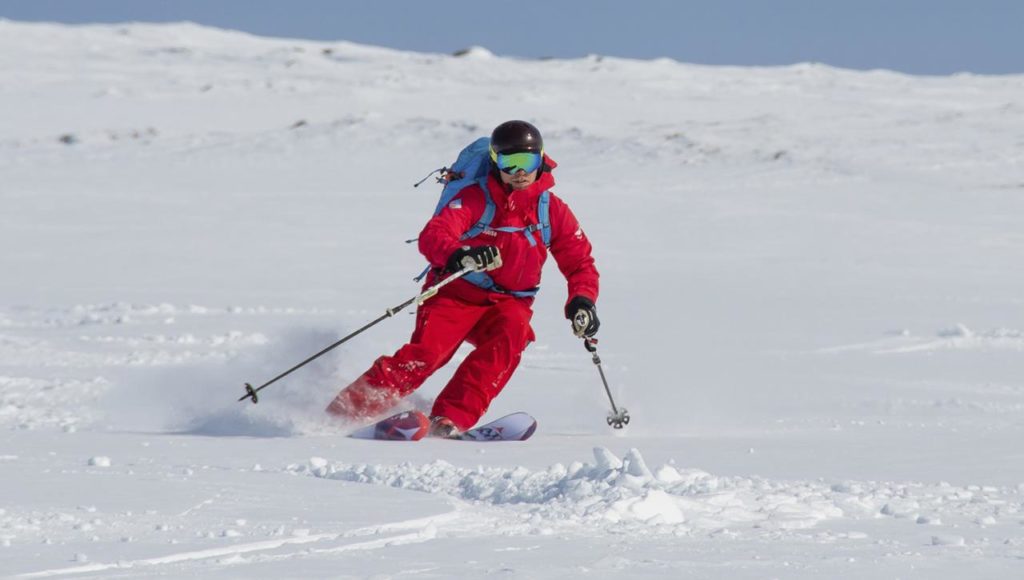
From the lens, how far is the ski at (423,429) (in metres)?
5.65

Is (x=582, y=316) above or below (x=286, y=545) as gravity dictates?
above

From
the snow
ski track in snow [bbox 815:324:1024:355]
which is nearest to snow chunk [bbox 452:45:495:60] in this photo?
the snow

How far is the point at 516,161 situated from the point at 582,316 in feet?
2.42

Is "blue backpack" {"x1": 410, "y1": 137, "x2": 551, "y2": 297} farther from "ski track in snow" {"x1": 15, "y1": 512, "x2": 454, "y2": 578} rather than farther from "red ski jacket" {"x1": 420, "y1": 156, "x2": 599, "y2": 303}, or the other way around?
"ski track in snow" {"x1": 15, "y1": 512, "x2": 454, "y2": 578}

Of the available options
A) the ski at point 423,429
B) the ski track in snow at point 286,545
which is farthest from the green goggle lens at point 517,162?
the ski track in snow at point 286,545

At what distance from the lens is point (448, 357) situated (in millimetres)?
6355

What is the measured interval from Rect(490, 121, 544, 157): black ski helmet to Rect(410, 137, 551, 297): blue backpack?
0.52 feet

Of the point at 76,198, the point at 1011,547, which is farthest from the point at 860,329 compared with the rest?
the point at 76,198

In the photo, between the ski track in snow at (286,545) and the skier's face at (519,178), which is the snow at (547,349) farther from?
the skier's face at (519,178)

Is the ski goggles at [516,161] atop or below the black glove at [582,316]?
atop

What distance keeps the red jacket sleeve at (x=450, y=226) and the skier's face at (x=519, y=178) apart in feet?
0.52

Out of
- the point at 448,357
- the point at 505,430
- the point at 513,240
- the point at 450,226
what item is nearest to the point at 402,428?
the point at 505,430

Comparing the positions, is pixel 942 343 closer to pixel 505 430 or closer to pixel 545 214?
pixel 545 214

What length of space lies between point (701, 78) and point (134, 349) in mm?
34648
